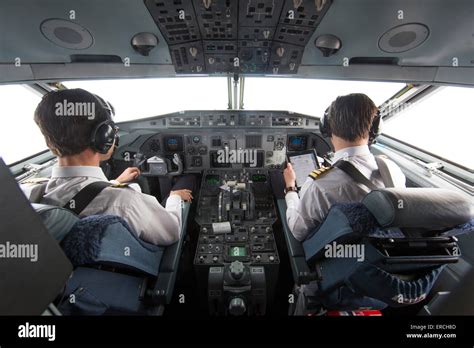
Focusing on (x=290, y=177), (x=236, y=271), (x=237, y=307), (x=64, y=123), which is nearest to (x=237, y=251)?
(x=236, y=271)

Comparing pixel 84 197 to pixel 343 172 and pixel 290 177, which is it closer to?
pixel 343 172

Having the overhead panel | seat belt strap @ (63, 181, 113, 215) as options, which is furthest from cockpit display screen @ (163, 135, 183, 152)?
seat belt strap @ (63, 181, 113, 215)

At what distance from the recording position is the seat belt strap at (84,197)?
0.92 m

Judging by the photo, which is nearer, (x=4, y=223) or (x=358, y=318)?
(x=4, y=223)

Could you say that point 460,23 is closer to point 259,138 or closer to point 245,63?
point 245,63

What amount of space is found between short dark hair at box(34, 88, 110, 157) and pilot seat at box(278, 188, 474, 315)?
4.08 ft

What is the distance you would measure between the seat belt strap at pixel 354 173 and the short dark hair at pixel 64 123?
1312mm

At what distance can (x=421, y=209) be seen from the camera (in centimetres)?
73

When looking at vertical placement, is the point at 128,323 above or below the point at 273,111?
below

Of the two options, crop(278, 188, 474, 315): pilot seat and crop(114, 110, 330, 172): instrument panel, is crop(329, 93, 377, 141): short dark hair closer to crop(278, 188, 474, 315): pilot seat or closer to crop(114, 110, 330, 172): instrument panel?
crop(278, 188, 474, 315): pilot seat

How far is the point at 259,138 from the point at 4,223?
7.45 ft

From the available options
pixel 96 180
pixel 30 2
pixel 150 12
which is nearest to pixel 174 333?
pixel 96 180

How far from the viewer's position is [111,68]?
1781mm

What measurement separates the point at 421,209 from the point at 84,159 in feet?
4.70
